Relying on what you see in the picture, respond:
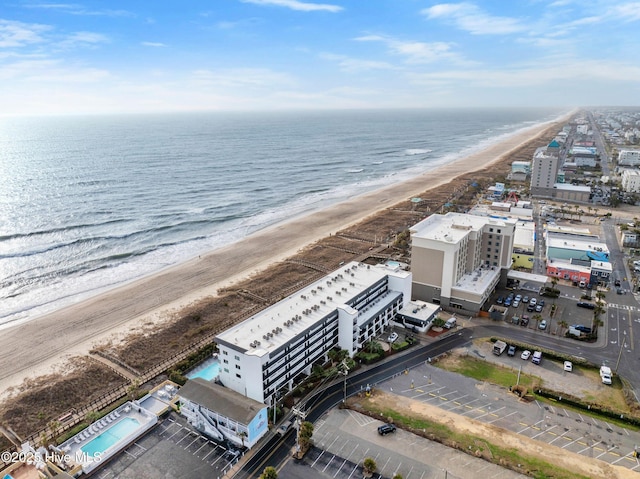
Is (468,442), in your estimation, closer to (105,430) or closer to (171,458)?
(171,458)

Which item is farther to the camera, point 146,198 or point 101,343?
point 146,198

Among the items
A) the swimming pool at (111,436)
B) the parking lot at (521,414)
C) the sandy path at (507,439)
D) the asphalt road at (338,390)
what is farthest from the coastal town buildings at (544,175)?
the swimming pool at (111,436)

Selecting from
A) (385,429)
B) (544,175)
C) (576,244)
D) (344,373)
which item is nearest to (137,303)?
(344,373)

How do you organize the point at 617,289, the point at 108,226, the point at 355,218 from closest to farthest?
the point at 617,289
the point at 108,226
the point at 355,218

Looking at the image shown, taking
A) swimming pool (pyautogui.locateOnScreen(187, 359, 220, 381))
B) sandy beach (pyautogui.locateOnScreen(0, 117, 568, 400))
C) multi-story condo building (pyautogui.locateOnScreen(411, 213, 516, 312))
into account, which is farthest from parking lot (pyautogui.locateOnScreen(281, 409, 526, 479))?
sandy beach (pyautogui.locateOnScreen(0, 117, 568, 400))

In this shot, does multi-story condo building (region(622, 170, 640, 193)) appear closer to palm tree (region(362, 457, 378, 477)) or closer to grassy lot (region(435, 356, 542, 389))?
grassy lot (region(435, 356, 542, 389))

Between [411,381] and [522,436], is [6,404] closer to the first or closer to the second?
[411,381]

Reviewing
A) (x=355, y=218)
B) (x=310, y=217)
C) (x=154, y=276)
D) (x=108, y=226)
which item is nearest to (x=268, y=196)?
(x=310, y=217)
